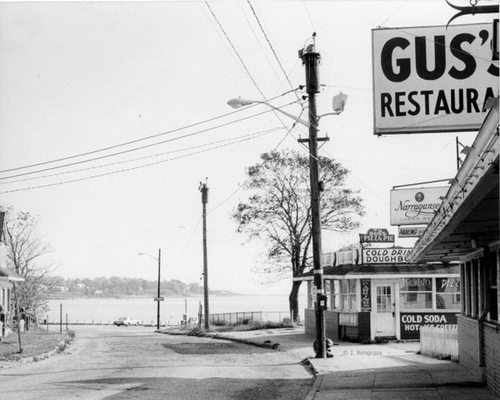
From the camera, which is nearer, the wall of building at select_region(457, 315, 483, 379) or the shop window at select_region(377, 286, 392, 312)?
the wall of building at select_region(457, 315, 483, 379)

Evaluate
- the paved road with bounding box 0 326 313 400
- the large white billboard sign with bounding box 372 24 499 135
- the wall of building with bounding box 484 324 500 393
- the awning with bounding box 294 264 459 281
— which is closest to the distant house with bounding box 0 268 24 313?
the paved road with bounding box 0 326 313 400

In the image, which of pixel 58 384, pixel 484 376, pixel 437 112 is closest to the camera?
pixel 437 112

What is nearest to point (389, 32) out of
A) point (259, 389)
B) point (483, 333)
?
point (483, 333)

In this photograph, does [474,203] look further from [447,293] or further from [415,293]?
[447,293]

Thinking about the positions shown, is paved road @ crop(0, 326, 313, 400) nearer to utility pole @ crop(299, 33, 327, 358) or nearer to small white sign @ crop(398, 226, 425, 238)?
utility pole @ crop(299, 33, 327, 358)

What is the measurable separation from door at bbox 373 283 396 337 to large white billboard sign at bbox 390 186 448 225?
3197mm

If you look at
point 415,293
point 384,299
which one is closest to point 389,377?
point 384,299

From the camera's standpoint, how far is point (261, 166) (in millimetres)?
46000

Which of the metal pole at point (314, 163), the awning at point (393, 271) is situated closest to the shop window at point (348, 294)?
the awning at point (393, 271)

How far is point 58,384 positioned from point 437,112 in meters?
9.20

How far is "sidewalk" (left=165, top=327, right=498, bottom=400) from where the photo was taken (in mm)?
13648

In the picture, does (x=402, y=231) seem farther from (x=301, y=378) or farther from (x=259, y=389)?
(x=259, y=389)

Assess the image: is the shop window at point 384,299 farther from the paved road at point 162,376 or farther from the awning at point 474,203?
the awning at point 474,203

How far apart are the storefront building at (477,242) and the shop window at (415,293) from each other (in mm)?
9783
